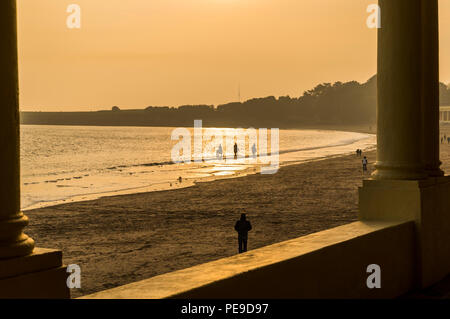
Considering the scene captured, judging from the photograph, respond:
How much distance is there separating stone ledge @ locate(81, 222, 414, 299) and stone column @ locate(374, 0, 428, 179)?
61 centimetres

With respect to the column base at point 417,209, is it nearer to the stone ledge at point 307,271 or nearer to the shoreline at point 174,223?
the stone ledge at point 307,271

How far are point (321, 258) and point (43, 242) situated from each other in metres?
13.9

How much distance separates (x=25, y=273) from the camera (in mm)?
2801

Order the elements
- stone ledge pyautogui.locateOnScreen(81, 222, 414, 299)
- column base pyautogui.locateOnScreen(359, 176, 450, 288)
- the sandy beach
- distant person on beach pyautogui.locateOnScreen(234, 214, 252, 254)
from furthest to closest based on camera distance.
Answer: the sandy beach
distant person on beach pyautogui.locateOnScreen(234, 214, 252, 254)
column base pyautogui.locateOnScreen(359, 176, 450, 288)
stone ledge pyautogui.locateOnScreen(81, 222, 414, 299)

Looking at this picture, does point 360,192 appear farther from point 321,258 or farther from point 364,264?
point 321,258

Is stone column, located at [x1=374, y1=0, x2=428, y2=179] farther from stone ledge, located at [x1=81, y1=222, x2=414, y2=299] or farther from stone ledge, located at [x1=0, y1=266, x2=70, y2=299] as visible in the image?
stone ledge, located at [x1=0, y1=266, x2=70, y2=299]

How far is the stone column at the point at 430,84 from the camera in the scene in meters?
5.86

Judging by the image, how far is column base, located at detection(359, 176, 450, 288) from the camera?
213 inches

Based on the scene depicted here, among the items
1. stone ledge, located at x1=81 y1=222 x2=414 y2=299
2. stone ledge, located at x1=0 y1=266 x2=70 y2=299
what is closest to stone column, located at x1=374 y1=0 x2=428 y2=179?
stone ledge, located at x1=81 y1=222 x2=414 y2=299

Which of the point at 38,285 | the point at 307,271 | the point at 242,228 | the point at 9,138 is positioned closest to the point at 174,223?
the point at 242,228

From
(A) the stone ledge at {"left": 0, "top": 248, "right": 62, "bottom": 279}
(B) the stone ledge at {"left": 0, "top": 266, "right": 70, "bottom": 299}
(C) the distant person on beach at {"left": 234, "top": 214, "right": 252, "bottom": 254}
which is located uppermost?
(A) the stone ledge at {"left": 0, "top": 248, "right": 62, "bottom": 279}

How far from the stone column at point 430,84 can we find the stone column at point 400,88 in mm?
312

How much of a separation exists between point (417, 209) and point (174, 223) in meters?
14.0
